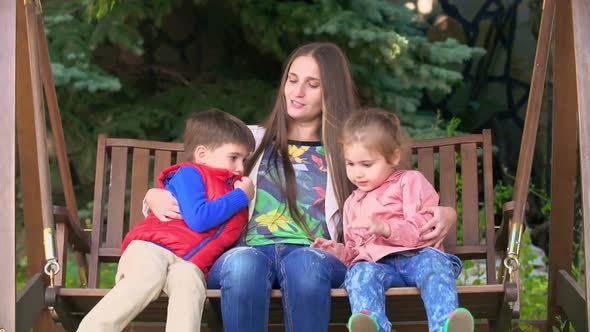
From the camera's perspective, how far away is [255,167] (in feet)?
12.9

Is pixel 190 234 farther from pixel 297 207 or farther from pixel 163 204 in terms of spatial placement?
pixel 297 207

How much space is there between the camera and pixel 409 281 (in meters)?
3.43

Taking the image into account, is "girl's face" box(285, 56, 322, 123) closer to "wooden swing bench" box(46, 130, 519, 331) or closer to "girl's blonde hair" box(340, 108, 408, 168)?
"girl's blonde hair" box(340, 108, 408, 168)

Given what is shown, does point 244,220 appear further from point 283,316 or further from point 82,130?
point 82,130

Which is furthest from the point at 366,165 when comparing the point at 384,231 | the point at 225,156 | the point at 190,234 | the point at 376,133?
the point at 190,234

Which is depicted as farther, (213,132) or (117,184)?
(117,184)

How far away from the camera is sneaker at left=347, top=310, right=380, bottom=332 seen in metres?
3.08

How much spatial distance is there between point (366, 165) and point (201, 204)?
0.58 metres

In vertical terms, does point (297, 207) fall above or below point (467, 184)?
below

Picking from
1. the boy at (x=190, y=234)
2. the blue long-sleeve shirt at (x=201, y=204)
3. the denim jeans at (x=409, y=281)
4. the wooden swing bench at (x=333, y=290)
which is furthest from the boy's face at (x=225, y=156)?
the denim jeans at (x=409, y=281)

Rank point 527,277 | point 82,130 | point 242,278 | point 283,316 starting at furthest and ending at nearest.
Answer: point 82,130
point 527,277
point 283,316
point 242,278

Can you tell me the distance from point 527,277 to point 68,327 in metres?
3.02

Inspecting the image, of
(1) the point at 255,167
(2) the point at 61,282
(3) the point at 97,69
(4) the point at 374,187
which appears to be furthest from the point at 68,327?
(3) the point at 97,69

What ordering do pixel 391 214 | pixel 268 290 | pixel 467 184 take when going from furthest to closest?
1. pixel 467 184
2. pixel 391 214
3. pixel 268 290
